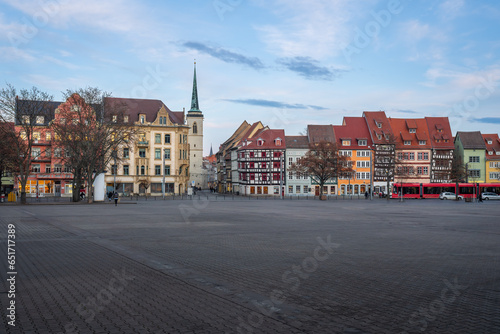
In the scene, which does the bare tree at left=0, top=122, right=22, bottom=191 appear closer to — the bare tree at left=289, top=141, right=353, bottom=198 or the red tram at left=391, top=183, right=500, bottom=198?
the bare tree at left=289, top=141, right=353, bottom=198

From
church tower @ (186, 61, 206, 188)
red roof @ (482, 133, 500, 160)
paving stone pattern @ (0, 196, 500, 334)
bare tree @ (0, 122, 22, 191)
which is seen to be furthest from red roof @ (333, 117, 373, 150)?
paving stone pattern @ (0, 196, 500, 334)

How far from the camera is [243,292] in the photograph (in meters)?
9.31

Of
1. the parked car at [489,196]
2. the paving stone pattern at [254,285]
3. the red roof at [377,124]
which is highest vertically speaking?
the red roof at [377,124]

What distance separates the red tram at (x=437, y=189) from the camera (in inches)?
3007

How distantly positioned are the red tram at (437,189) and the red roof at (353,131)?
1709 cm

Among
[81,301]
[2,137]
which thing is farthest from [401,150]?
[81,301]

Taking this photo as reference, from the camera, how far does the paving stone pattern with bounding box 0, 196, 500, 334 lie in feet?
24.0

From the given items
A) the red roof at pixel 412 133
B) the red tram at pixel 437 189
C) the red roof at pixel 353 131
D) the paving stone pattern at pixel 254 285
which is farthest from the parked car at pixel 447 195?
the paving stone pattern at pixel 254 285

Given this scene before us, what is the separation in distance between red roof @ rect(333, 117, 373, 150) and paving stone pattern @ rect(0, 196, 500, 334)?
2986 inches

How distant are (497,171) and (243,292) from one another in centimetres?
10353

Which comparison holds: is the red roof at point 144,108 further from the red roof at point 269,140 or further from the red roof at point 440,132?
the red roof at point 440,132

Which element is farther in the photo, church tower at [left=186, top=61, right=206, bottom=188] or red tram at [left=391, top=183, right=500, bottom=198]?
church tower at [left=186, top=61, right=206, bottom=188]

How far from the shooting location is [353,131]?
312 ft

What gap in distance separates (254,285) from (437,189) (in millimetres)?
75014
